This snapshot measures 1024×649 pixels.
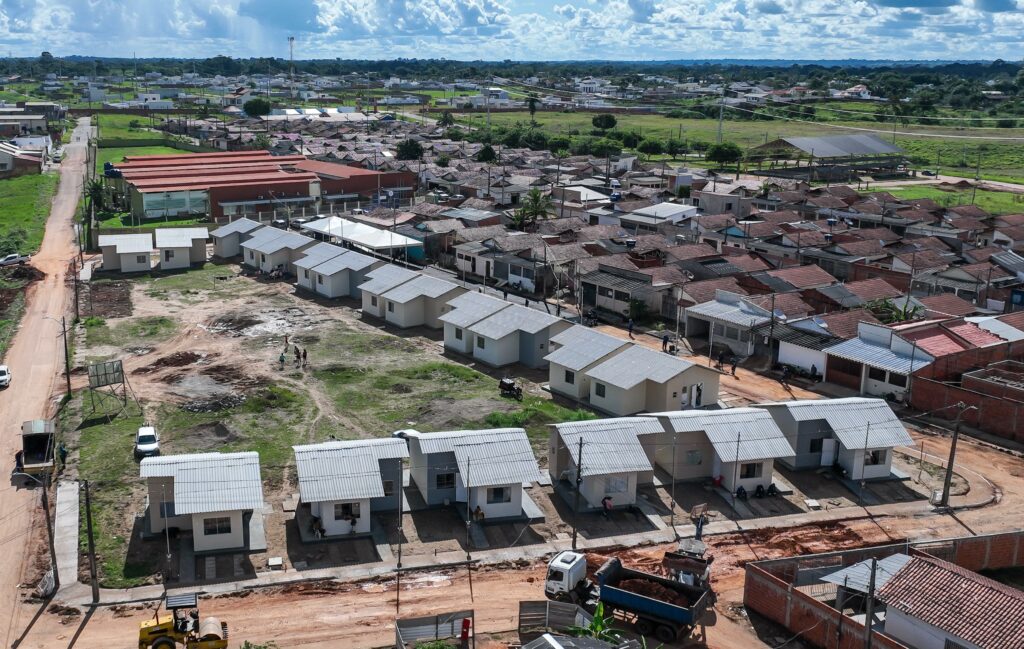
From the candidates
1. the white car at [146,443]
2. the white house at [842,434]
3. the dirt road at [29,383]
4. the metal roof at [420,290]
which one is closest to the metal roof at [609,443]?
the white house at [842,434]

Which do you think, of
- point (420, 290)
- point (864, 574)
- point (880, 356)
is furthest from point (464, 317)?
point (864, 574)

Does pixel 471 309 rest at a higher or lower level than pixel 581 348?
higher

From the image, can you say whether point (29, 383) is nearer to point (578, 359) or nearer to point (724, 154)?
point (578, 359)

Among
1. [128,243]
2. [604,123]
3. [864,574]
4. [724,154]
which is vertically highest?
[604,123]

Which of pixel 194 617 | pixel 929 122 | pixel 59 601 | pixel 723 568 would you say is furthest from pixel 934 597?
pixel 929 122

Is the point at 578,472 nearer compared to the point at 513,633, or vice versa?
the point at 513,633

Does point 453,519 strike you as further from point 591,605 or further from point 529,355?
point 529,355

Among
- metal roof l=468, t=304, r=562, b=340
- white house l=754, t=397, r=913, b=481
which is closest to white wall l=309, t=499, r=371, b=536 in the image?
white house l=754, t=397, r=913, b=481
